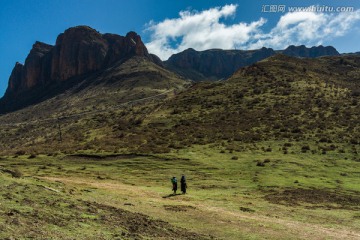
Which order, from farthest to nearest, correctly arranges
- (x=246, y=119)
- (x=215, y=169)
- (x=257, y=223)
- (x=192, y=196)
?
(x=246, y=119) < (x=215, y=169) < (x=192, y=196) < (x=257, y=223)

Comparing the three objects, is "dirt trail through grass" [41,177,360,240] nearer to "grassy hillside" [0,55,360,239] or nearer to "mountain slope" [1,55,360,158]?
"grassy hillside" [0,55,360,239]

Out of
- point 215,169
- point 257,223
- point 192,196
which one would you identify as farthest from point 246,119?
point 257,223

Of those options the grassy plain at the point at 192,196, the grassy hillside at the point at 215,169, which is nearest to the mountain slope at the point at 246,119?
the grassy hillside at the point at 215,169

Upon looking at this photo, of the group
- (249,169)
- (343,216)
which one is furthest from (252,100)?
(343,216)

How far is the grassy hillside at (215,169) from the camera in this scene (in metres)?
18.9

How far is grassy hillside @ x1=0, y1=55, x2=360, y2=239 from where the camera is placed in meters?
18.9

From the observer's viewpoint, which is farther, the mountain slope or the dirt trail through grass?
the mountain slope

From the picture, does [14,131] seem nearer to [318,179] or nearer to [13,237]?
[318,179]

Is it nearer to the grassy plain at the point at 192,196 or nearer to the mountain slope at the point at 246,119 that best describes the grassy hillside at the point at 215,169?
the grassy plain at the point at 192,196

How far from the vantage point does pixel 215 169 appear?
42.4m

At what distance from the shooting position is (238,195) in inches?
1240

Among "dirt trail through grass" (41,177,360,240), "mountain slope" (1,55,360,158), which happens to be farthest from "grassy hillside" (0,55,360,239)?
"mountain slope" (1,55,360,158)

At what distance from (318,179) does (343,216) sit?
12703 mm

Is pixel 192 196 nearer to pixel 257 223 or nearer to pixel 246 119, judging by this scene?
pixel 257 223
